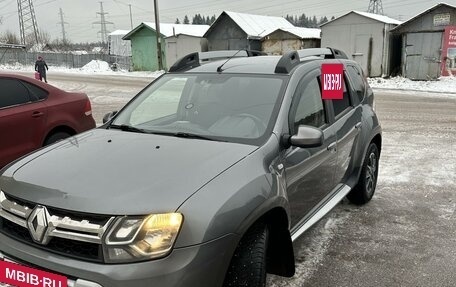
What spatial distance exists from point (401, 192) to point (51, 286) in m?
4.62

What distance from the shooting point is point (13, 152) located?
217 inches

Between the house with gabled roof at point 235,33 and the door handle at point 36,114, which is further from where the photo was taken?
the house with gabled roof at point 235,33

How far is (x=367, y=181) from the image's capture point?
203 inches

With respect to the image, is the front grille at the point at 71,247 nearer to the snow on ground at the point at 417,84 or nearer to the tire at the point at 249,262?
the tire at the point at 249,262

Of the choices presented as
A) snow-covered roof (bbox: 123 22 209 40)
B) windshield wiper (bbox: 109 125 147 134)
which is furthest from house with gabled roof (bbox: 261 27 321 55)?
windshield wiper (bbox: 109 125 147 134)

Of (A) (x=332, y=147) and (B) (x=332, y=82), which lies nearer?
(A) (x=332, y=147)

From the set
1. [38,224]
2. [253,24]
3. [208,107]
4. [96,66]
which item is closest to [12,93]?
[208,107]

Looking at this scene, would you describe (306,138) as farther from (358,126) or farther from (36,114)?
(36,114)

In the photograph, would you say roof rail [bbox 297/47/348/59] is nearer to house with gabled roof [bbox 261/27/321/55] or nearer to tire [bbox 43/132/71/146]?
tire [bbox 43/132/71/146]

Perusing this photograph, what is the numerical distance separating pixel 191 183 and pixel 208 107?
1.25 metres


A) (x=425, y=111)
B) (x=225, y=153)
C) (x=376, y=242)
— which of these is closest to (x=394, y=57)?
(x=425, y=111)

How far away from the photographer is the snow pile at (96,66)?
41875 mm

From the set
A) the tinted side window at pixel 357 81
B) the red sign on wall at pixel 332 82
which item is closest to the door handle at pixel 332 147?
the red sign on wall at pixel 332 82

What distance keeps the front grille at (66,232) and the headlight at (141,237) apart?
0.06 meters
